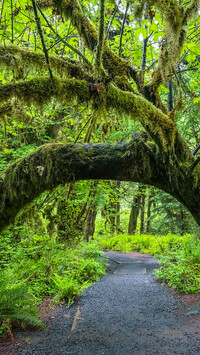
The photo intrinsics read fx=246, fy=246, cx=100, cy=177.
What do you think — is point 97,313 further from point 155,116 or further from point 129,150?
point 155,116

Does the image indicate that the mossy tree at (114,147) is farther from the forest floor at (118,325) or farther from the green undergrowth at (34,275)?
the forest floor at (118,325)

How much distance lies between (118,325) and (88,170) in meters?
3.12

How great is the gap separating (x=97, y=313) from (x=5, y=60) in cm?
486

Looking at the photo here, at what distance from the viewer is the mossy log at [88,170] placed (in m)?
3.24

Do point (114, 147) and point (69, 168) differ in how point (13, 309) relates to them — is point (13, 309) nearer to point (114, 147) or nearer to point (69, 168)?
point (69, 168)

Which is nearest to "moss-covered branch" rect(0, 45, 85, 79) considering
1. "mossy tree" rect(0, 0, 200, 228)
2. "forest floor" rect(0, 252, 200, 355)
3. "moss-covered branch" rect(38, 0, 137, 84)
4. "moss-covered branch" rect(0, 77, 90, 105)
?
"mossy tree" rect(0, 0, 200, 228)

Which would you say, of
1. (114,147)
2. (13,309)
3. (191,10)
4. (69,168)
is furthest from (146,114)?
(13,309)

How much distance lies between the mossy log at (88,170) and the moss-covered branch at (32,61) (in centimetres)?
104

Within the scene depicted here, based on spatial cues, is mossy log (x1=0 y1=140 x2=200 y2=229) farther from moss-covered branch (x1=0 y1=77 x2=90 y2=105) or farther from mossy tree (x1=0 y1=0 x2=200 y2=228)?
moss-covered branch (x1=0 y1=77 x2=90 y2=105)

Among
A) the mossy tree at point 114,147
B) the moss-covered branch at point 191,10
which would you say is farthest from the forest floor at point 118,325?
the moss-covered branch at point 191,10

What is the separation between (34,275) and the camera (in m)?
6.17

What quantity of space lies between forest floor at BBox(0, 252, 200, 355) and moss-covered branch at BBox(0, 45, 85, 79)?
3.94 meters

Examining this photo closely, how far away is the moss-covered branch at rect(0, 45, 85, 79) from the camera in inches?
121

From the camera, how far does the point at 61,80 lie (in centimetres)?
273
